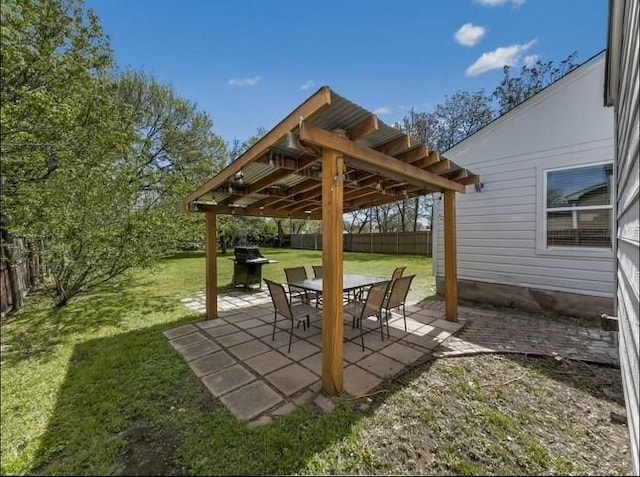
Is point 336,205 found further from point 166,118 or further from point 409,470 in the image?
point 166,118

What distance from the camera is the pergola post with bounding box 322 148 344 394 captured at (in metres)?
2.54

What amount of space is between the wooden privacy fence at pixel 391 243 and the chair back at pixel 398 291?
10817 mm

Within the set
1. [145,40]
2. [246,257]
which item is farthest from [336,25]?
[246,257]

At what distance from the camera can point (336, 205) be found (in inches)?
101

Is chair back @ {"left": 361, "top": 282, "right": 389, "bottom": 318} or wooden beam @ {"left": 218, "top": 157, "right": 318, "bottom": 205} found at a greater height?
wooden beam @ {"left": 218, "top": 157, "right": 318, "bottom": 205}

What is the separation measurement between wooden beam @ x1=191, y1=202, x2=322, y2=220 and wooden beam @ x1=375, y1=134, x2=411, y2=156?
10.8 feet

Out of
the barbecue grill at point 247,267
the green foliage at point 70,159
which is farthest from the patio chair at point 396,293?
the green foliage at point 70,159

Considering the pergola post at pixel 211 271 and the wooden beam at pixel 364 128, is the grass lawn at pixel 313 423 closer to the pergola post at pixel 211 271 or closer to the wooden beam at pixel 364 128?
the pergola post at pixel 211 271

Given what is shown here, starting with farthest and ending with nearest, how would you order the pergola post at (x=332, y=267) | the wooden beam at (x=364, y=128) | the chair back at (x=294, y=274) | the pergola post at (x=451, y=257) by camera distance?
the chair back at (x=294, y=274)
the pergola post at (x=451, y=257)
the pergola post at (x=332, y=267)
the wooden beam at (x=364, y=128)

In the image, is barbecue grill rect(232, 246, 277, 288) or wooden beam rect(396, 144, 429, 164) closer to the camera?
wooden beam rect(396, 144, 429, 164)

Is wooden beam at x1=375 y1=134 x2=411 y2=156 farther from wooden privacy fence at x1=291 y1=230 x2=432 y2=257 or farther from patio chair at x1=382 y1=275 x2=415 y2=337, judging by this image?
wooden privacy fence at x1=291 y1=230 x2=432 y2=257

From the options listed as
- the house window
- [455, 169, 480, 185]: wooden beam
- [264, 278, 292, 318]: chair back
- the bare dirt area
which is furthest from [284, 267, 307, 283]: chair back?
the house window

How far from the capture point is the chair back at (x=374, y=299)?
11.5 feet

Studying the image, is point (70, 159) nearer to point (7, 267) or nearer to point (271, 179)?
point (7, 267)
